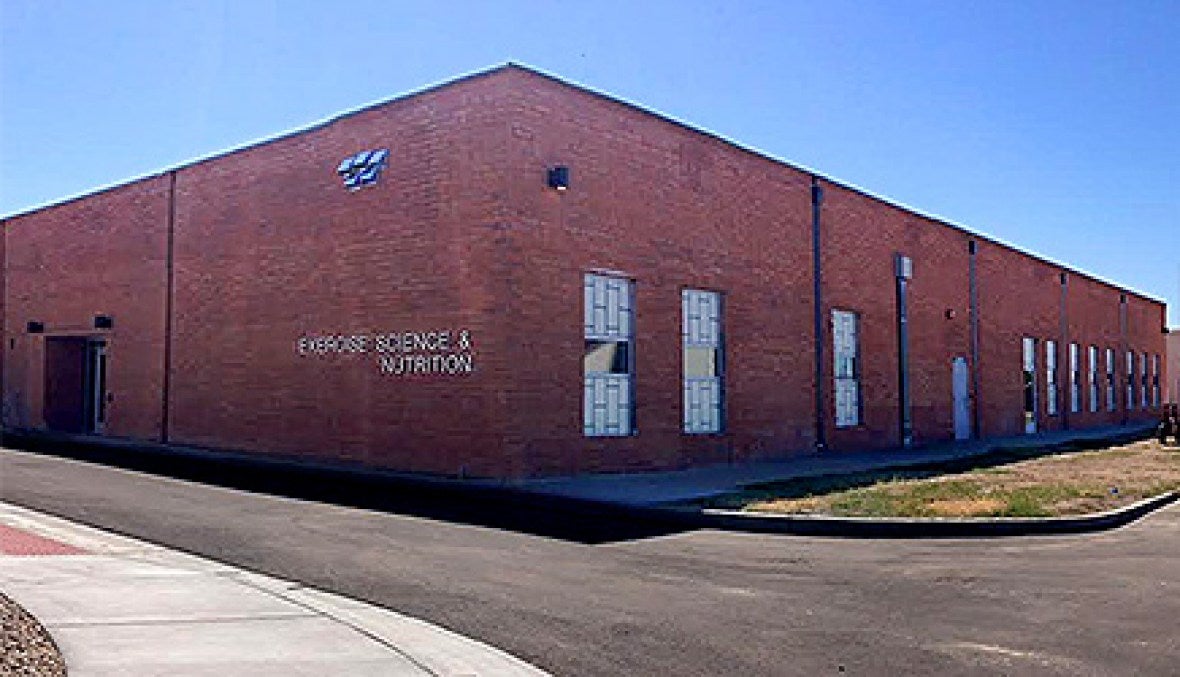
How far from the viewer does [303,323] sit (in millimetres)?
21562

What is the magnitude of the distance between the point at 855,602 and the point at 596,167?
1196 centimetres

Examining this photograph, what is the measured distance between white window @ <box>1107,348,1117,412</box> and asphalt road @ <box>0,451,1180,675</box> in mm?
38025

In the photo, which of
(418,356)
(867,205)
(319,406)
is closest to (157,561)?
(418,356)

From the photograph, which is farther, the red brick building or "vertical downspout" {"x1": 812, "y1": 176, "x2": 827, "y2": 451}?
"vertical downspout" {"x1": 812, "y1": 176, "x2": 827, "y2": 451}

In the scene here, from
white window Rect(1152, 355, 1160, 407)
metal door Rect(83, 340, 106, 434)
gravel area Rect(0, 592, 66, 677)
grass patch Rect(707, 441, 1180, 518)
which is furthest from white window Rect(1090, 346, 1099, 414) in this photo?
gravel area Rect(0, 592, 66, 677)

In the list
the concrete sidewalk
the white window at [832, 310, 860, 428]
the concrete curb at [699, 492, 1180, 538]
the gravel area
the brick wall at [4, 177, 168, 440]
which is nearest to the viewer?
the gravel area

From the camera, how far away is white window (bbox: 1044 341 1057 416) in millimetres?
41406

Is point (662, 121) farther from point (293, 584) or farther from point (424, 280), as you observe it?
point (293, 584)

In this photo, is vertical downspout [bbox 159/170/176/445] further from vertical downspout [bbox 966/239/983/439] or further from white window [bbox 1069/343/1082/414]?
white window [bbox 1069/343/1082/414]

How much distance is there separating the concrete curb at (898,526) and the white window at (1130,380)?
146ft

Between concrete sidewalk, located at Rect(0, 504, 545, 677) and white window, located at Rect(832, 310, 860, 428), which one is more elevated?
white window, located at Rect(832, 310, 860, 428)

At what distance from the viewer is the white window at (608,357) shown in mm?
18702

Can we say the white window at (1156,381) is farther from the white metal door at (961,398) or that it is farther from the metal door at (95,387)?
the metal door at (95,387)

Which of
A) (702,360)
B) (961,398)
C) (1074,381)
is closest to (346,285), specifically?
(702,360)
